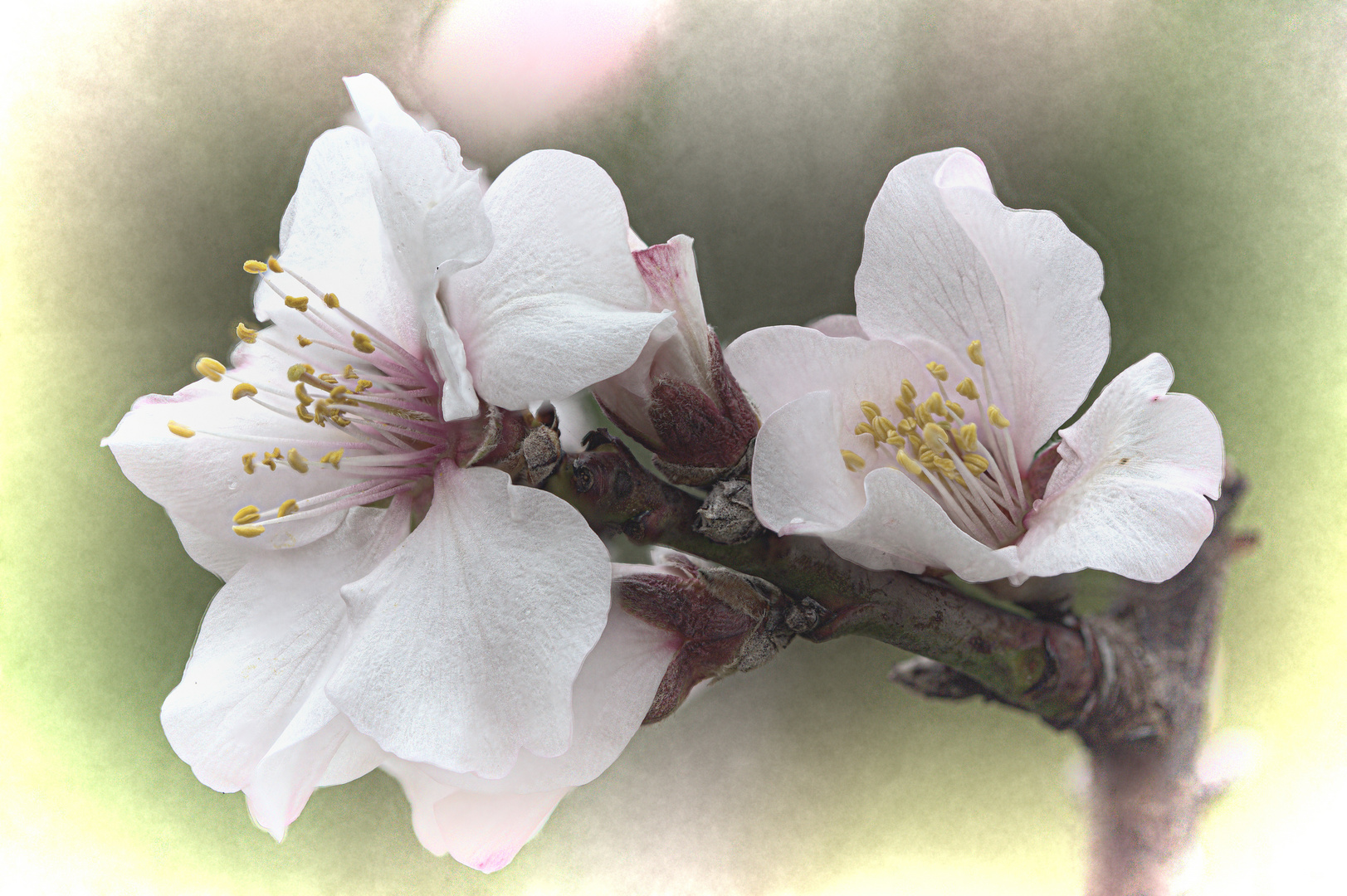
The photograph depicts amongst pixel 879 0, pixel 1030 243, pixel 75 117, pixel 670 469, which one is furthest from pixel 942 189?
pixel 75 117

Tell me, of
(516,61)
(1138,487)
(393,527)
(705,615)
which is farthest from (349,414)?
(516,61)

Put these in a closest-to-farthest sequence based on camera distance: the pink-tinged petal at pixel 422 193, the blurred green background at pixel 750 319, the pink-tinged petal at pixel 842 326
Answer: the pink-tinged petal at pixel 422 193 → the pink-tinged petal at pixel 842 326 → the blurred green background at pixel 750 319

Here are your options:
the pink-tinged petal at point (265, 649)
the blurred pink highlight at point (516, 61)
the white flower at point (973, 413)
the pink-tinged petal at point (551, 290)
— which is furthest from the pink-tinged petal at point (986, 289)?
the blurred pink highlight at point (516, 61)

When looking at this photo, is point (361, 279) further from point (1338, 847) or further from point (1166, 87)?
point (1338, 847)

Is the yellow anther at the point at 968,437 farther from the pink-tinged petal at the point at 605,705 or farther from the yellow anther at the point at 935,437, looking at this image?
the pink-tinged petal at the point at 605,705

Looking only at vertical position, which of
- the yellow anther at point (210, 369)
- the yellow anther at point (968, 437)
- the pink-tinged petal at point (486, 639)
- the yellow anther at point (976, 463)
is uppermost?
the yellow anther at point (210, 369)

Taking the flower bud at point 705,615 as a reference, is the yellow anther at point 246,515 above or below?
above

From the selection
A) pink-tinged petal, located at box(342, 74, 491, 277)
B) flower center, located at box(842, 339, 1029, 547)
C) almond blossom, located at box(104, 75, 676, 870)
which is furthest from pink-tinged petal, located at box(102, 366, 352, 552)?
flower center, located at box(842, 339, 1029, 547)

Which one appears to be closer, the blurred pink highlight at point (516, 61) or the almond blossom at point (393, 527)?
the almond blossom at point (393, 527)
